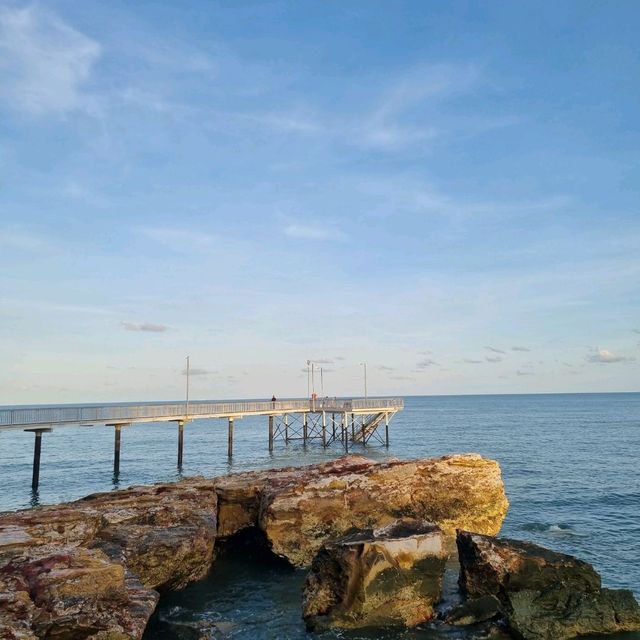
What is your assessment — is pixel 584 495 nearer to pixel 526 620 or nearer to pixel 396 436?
pixel 526 620

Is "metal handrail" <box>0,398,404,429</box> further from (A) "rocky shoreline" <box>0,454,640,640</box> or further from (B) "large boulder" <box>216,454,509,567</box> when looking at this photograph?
(B) "large boulder" <box>216,454,509,567</box>

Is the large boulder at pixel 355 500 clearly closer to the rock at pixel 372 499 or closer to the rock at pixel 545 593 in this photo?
the rock at pixel 372 499

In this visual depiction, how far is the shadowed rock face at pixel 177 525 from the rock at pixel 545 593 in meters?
5.31

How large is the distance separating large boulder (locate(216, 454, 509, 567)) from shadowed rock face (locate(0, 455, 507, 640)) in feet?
0.13

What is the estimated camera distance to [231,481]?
22.9 m

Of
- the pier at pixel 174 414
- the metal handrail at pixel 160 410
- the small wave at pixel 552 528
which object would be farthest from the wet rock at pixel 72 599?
the metal handrail at pixel 160 410

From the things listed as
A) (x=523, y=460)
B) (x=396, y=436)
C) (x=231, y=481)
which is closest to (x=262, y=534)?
(x=231, y=481)

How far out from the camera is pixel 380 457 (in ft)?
177

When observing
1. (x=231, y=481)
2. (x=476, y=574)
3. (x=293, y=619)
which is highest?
(x=231, y=481)

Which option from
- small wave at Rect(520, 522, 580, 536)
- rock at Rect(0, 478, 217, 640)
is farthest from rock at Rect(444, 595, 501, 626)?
small wave at Rect(520, 522, 580, 536)

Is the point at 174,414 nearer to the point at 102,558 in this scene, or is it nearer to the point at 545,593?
the point at 102,558

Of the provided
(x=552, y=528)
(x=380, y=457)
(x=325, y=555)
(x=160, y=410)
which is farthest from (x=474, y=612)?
(x=380, y=457)

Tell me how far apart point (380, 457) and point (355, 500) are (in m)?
34.6

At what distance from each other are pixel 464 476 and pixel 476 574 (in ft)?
20.9
